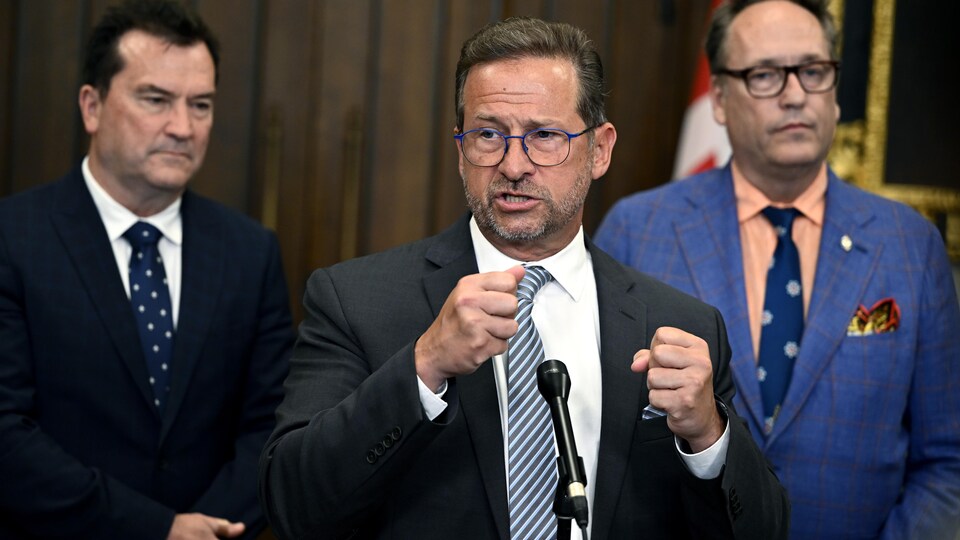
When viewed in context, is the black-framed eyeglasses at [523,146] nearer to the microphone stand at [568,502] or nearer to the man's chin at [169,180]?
the microphone stand at [568,502]

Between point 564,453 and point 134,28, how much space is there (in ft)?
6.89

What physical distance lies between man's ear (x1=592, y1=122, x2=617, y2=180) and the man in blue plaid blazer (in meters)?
0.68

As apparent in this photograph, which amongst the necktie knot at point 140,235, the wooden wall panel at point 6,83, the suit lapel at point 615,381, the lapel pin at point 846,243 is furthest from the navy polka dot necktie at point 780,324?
the wooden wall panel at point 6,83

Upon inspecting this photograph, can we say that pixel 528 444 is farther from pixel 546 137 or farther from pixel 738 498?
pixel 546 137

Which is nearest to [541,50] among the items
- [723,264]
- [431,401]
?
→ [431,401]

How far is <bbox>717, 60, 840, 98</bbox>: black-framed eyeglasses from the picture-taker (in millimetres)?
3182

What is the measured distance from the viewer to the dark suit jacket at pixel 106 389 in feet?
9.44

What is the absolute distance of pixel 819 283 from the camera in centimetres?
303

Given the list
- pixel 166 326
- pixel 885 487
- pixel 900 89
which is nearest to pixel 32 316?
pixel 166 326

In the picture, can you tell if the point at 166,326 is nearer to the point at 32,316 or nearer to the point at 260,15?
the point at 32,316

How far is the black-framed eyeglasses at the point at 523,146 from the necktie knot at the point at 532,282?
0.20m

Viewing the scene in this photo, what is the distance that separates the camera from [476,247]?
7.69ft

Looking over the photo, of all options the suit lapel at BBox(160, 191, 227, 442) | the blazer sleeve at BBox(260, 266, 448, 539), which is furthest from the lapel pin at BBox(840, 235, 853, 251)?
the suit lapel at BBox(160, 191, 227, 442)

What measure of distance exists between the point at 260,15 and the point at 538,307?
6.73 feet
